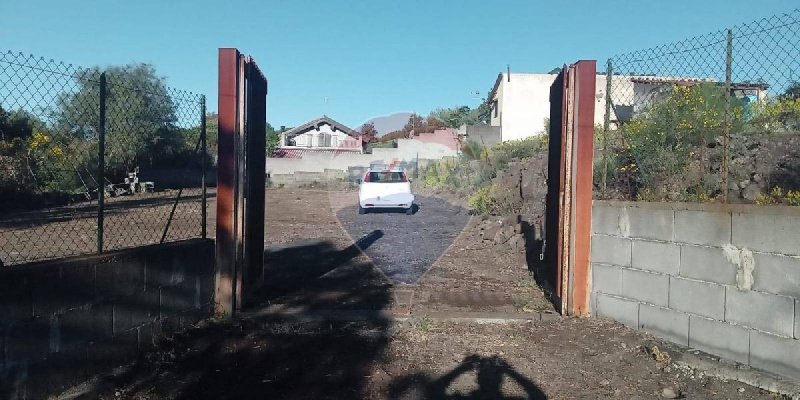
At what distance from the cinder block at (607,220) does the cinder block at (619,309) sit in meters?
0.66

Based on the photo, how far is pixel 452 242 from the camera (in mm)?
12375

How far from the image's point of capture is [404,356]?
194 inches

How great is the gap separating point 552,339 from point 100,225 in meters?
4.07

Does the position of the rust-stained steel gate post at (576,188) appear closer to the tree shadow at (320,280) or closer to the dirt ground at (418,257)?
the dirt ground at (418,257)

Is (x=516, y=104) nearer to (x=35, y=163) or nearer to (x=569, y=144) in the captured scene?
(x=569, y=144)

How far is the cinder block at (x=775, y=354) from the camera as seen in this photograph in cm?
405

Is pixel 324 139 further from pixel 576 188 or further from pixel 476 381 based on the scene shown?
pixel 476 381

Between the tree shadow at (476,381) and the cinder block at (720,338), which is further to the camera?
the cinder block at (720,338)

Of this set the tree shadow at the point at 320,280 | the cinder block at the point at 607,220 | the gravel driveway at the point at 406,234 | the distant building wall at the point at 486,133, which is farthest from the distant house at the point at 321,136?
the cinder block at the point at 607,220

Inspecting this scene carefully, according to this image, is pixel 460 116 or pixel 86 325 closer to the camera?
pixel 86 325

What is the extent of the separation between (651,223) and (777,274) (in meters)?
1.27

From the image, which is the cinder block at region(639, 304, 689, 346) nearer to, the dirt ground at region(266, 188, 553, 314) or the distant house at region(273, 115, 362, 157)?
the dirt ground at region(266, 188, 553, 314)

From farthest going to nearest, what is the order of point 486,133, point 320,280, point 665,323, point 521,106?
point 486,133
point 521,106
point 320,280
point 665,323

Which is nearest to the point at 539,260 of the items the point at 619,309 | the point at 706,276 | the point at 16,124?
the point at 619,309
